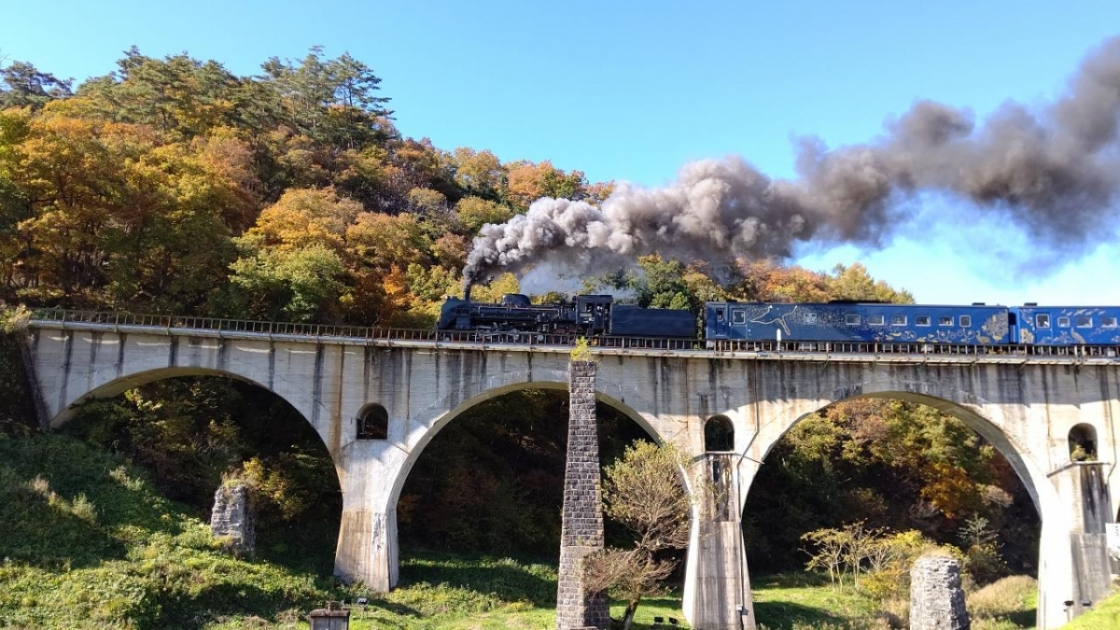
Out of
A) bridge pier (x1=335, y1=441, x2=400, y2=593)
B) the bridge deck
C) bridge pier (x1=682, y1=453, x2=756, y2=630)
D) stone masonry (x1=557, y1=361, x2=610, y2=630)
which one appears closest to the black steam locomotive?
the bridge deck

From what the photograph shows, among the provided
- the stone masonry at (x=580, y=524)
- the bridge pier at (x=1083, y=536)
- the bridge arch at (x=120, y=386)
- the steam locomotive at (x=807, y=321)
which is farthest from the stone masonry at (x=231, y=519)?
the bridge pier at (x=1083, y=536)

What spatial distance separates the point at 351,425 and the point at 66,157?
16.9m

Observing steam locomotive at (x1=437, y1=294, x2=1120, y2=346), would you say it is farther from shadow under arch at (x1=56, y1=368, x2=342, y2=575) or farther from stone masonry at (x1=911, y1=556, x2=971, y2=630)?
stone masonry at (x1=911, y1=556, x2=971, y2=630)

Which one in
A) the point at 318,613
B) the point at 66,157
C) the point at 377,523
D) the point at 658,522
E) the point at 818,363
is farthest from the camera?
the point at 66,157

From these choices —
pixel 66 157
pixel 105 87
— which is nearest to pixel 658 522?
pixel 66 157

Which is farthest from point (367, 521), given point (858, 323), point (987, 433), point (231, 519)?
point (987, 433)

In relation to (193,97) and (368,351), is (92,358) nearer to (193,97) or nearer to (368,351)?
(368,351)

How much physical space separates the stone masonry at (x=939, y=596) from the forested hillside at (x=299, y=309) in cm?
1696

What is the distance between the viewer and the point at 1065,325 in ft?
102

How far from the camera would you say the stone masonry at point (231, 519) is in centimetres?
2591

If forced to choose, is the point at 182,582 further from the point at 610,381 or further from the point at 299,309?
the point at 610,381

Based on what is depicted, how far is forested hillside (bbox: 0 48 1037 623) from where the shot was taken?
103 feet

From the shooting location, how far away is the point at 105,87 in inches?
2173

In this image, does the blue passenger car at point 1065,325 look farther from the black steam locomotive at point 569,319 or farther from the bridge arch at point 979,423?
the black steam locomotive at point 569,319
